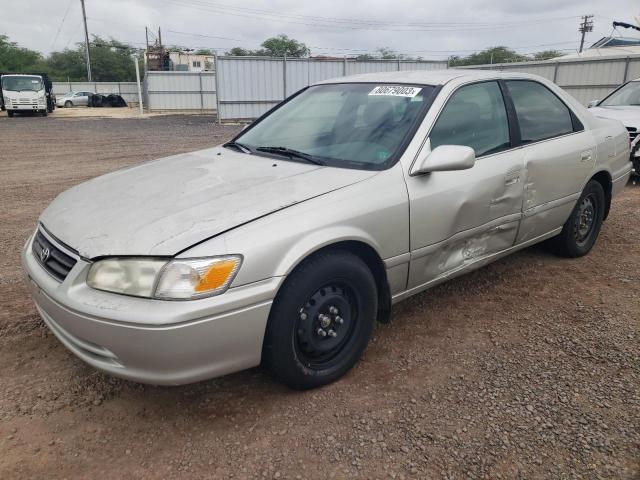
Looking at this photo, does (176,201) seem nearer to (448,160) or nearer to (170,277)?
(170,277)

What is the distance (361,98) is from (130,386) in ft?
7.31

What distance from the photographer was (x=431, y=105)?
302cm

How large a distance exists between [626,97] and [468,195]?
23.8 ft

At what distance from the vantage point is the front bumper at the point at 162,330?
202 centimetres

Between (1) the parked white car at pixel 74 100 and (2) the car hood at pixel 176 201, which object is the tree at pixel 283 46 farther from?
(2) the car hood at pixel 176 201

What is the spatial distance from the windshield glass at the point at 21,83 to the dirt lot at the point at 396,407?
26408mm

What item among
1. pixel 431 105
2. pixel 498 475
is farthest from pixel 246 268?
pixel 431 105

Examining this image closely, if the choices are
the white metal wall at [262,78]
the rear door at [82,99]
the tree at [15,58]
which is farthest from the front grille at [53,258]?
the tree at [15,58]

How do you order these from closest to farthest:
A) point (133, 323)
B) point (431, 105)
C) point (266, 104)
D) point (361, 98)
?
point (133, 323) < point (431, 105) < point (361, 98) < point (266, 104)

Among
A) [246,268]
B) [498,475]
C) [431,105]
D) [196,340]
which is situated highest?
[431,105]

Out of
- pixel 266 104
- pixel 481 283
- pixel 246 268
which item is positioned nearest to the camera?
pixel 246 268

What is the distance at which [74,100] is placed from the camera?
38594 millimetres

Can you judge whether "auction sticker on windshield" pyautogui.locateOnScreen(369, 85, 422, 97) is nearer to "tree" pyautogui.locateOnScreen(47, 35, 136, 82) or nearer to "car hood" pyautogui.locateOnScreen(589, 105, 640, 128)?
"car hood" pyautogui.locateOnScreen(589, 105, 640, 128)

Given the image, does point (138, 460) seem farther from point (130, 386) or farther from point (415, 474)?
point (415, 474)
